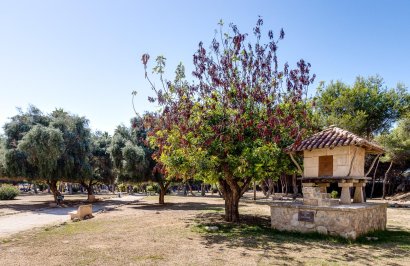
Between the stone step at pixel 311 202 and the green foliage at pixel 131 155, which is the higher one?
the green foliage at pixel 131 155

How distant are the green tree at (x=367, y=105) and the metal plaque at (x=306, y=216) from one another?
20968 millimetres

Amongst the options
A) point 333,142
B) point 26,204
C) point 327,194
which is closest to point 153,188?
point 26,204

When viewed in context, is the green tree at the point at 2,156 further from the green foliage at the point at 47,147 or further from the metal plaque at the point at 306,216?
the metal plaque at the point at 306,216

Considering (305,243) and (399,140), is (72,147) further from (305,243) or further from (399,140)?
(399,140)

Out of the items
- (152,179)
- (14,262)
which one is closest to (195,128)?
(14,262)

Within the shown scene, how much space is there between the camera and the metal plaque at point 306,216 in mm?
13039

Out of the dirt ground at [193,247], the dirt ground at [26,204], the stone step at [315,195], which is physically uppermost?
the stone step at [315,195]

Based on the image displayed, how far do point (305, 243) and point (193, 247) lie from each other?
4056 mm

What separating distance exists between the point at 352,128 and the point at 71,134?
28.3 meters

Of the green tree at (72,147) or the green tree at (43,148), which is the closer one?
the green tree at (43,148)

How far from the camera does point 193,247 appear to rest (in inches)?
435

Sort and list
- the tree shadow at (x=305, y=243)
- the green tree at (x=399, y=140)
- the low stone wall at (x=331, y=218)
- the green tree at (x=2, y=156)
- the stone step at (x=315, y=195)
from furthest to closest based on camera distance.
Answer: the green tree at (x=399, y=140)
the green tree at (x=2, y=156)
the stone step at (x=315, y=195)
the low stone wall at (x=331, y=218)
the tree shadow at (x=305, y=243)

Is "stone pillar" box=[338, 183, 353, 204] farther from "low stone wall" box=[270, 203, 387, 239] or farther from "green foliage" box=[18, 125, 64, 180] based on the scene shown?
"green foliage" box=[18, 125, 64, 180]

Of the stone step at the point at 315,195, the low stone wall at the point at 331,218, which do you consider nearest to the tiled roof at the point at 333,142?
the stone step at the point at 315,195
